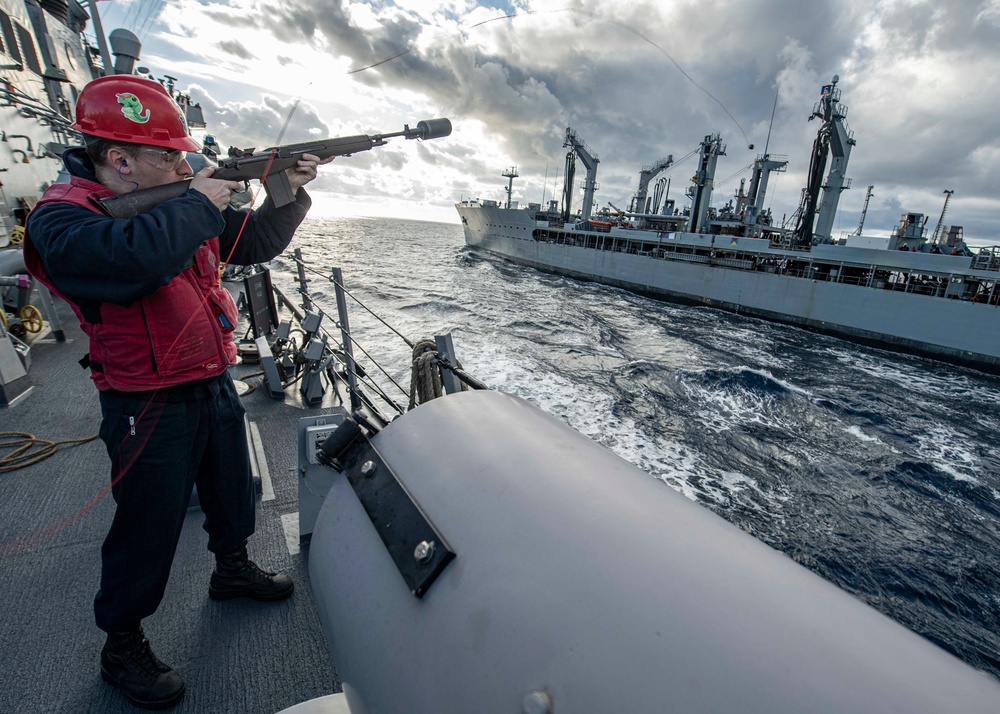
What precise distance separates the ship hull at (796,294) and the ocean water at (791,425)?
1.13 meters

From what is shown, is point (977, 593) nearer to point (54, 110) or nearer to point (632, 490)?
point (632, 490)

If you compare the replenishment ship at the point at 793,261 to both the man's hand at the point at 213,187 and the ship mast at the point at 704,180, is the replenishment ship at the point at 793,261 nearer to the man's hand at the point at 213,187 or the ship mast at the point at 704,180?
the ship mast at the point at 704,180

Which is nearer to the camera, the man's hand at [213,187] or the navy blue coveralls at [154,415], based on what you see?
the navy blue coveralls at [154,415]

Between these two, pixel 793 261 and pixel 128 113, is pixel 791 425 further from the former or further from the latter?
pixel 793 261

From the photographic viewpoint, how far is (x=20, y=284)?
5223mm

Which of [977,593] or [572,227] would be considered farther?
[572,227]

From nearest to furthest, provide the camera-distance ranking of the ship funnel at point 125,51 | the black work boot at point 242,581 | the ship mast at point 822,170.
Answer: the black work boot at point 242,581 → the ship funnel at point 125,51 → the ship mast at point 822,170

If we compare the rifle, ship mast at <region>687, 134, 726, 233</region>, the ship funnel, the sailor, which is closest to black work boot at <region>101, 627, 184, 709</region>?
the sailor

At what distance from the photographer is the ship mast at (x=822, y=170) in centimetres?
2666

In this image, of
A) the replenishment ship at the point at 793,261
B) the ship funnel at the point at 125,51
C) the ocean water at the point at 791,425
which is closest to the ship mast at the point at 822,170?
the replenishment ship at the point at 793,261

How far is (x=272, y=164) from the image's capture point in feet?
6.15

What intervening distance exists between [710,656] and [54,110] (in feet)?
46.6

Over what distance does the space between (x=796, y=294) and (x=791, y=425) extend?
15.8m

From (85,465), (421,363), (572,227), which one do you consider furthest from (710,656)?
(572,227)
